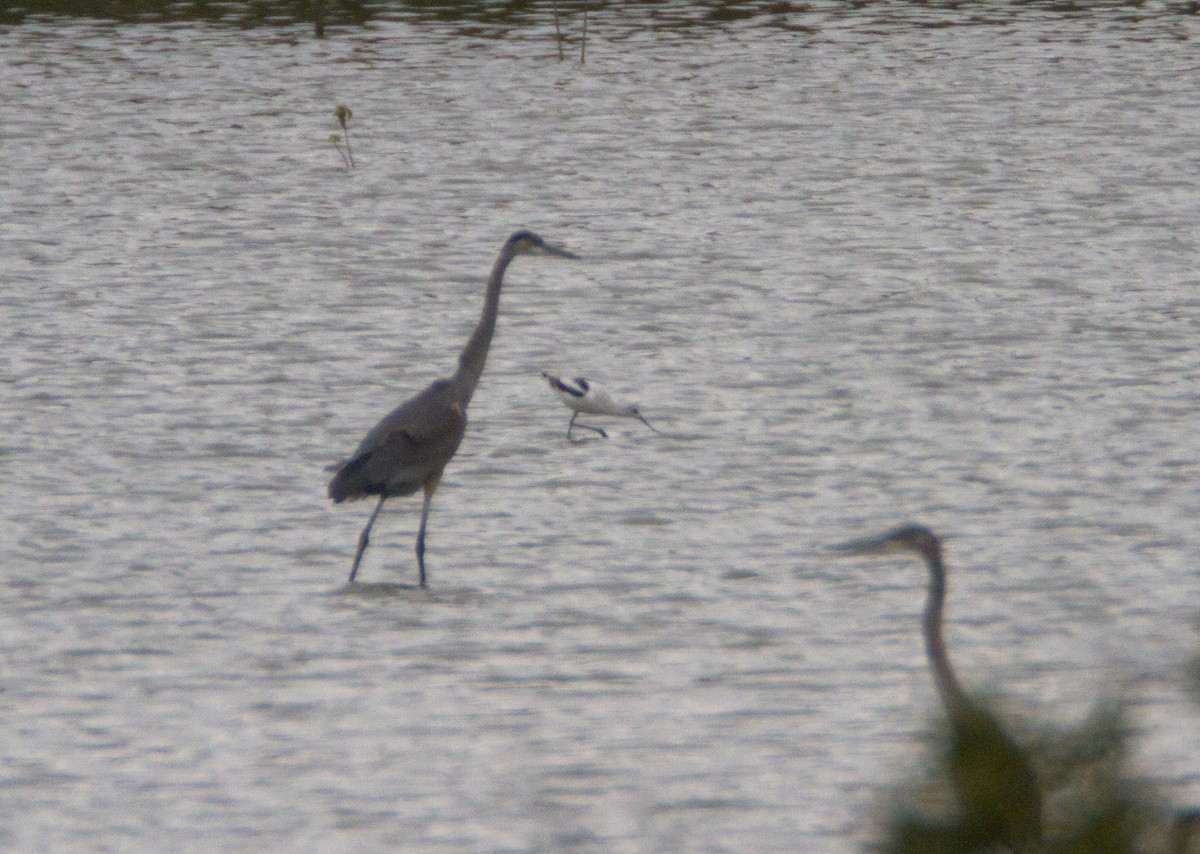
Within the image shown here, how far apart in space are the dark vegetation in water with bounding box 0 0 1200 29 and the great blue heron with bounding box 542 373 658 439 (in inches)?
987

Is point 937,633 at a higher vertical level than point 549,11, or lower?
higher

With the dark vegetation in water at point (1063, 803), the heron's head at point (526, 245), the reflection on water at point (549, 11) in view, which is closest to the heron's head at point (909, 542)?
the dark vegetation in water at point (1063, 803)

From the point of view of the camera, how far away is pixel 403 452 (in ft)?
35.4

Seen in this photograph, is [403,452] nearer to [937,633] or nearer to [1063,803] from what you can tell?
[937,633]

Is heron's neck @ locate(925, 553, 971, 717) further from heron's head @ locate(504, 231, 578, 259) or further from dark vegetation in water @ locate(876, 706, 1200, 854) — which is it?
heron's head @ locate(504, 231, 578, 259)

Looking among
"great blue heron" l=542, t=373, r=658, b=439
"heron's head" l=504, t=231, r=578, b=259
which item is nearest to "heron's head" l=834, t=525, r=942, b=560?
"heron's head" l=504, t=231, r=578, b=259

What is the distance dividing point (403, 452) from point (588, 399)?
3003 mm

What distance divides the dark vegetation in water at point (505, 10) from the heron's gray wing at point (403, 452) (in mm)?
27940

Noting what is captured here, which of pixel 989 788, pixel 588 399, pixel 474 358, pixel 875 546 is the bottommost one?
pixel 588 399

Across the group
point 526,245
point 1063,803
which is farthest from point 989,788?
point 526,245

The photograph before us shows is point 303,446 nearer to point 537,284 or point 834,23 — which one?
point 537,284

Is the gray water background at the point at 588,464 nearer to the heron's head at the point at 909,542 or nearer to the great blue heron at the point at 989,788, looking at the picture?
the great blue heron at the point at 989,788

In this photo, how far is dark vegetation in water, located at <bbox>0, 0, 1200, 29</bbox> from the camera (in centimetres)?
3912

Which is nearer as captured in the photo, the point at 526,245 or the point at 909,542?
the point at 909,542
